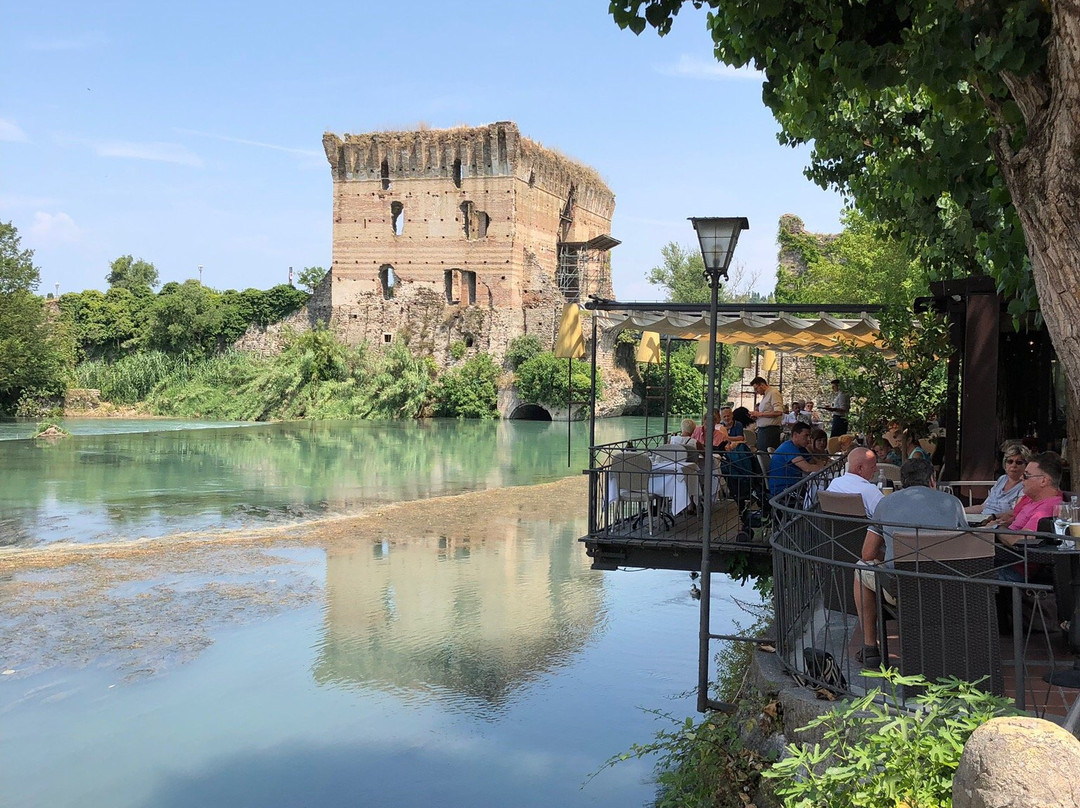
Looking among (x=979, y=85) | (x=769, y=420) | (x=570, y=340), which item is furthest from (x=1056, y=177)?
(x=769, y=420)

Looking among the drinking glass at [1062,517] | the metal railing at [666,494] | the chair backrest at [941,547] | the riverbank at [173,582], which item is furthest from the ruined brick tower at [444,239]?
the chair backrest at [941,547]

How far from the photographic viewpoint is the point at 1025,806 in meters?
2.72

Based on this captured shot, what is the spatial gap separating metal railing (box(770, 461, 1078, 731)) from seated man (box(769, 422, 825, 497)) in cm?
331

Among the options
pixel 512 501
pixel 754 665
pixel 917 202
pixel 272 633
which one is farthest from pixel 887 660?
pixel 512 501

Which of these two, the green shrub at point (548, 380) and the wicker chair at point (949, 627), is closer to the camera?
the wicker chair at point (949, 627)

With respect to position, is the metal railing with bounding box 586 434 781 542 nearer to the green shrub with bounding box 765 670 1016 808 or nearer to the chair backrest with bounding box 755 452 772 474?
the chair backrest with bounding box 755 452 772 474

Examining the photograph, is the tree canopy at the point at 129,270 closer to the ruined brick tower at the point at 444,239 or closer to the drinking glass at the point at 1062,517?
the ruined brick tower at the point at 444,239

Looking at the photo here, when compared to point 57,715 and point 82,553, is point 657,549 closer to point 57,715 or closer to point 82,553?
point 57,715

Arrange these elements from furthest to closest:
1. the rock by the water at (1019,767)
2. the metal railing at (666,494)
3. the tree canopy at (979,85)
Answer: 1. the metal railing at (666,494)
2. the tree canopy at (979,85)
3. the rock by the water at (1019,767)

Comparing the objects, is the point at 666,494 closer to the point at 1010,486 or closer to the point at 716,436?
the point at 716,436

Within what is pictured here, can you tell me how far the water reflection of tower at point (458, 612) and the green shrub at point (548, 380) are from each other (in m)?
28.1

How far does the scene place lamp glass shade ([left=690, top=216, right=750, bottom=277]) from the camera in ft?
23.6

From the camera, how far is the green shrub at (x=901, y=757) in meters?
3.30

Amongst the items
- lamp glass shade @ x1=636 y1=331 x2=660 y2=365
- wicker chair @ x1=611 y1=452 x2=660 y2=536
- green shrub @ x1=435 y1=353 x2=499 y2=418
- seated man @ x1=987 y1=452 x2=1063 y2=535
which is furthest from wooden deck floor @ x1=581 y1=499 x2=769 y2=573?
green shrub @ x1=435 y1=353 x2=499 y2=418
